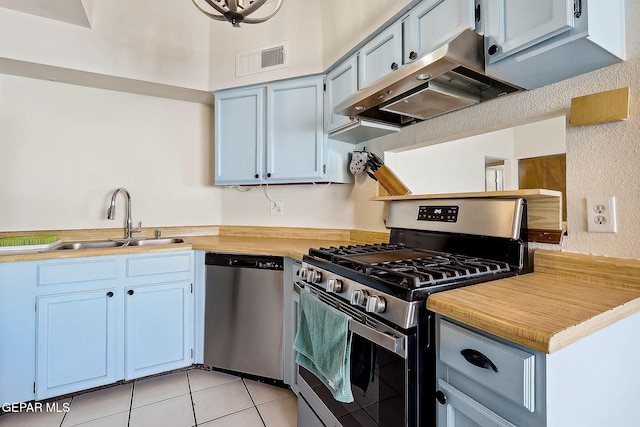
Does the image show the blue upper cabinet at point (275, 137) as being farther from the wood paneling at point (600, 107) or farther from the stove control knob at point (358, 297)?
the wood paneling at point (600, 107)

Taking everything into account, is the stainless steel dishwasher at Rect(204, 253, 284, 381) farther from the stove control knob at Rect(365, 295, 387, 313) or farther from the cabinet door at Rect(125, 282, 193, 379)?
the stove control knob at Rect(365, 295, 387, 313)

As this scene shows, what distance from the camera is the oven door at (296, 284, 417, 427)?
91cm

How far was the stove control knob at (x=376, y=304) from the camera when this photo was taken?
976 millimetres

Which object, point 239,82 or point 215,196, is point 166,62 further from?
point 215,196

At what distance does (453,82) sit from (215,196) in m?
2.22

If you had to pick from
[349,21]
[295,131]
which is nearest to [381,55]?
[349,21]

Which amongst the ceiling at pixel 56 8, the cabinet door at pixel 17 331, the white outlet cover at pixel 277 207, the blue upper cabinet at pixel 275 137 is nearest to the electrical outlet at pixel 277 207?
the white outlet cover at pixel 277 207

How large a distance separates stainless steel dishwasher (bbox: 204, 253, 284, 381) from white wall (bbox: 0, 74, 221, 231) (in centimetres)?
92

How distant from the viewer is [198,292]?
2.12 meters

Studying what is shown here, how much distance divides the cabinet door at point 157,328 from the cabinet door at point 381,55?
1761 millimetres

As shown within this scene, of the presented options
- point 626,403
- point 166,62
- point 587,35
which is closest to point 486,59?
point 587,35

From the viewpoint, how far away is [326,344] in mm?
1234

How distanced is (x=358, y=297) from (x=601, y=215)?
0.90 m

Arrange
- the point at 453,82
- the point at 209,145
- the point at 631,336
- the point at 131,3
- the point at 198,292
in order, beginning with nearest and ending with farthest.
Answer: the point at 631,336, the point at 453,82, the point at 198,292, the point at 131,3, the point at 209,145
